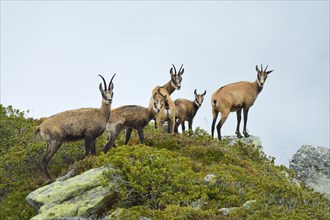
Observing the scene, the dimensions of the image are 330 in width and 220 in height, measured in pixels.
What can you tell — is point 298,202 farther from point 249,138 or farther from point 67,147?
point 249,138

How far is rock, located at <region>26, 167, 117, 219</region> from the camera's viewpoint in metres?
11.5

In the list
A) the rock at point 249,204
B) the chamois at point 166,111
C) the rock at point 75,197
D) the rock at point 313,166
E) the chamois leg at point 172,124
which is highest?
the chamois at point 166,111

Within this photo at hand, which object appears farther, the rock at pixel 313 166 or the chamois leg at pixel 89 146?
the rock at pixel 313 166

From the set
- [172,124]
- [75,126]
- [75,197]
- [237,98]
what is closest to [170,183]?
[75,197]

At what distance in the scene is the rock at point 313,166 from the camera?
20.1 meters

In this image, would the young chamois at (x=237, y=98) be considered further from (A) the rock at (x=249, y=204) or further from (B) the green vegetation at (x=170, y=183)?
(A) the rock at (x=249, y=204)

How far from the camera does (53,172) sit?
15.6m

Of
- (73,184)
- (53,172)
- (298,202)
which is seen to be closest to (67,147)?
(53,172)

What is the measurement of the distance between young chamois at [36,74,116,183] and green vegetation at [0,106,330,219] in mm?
756

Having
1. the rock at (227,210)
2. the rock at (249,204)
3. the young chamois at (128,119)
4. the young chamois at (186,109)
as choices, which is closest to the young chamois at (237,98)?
the young chamois at (186,109)

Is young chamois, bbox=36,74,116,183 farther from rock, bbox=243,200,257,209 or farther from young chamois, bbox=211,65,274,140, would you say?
young chamois, bbox=211,65,274,140

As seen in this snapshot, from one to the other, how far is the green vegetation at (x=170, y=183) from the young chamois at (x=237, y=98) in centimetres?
396

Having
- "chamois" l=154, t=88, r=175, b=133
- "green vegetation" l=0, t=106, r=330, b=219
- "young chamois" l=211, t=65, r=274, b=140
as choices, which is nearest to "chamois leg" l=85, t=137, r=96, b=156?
"green vegetation" l=0, t=106, r=330, b=219

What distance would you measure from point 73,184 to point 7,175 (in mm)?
4027
